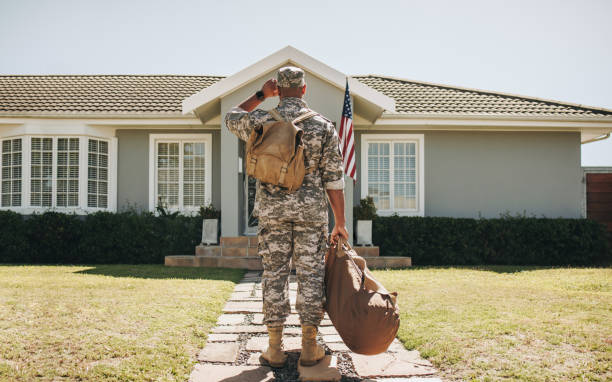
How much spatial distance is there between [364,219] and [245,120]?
280 inches

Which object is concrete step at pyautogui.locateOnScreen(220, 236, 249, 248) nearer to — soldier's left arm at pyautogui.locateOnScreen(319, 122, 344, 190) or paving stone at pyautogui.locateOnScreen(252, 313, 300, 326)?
paving stone at pyautogui.locateOnScreen(252, 313, 300, 326)

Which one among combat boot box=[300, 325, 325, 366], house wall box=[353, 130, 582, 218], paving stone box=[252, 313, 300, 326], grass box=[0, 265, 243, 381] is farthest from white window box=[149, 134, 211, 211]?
combat boot box=[300, 325, 325, 366]

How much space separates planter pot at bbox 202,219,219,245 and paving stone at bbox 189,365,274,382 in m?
6.60

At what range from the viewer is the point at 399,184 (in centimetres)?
1147

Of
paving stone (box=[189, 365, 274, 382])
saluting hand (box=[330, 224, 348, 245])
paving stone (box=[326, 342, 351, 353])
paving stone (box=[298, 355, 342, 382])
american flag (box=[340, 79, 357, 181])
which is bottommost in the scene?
paving stone (box=[326, 342, 351, 353])

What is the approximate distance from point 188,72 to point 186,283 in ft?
31.6

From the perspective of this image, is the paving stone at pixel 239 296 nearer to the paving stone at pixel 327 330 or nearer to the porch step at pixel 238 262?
the paving stone at pixel 327 330

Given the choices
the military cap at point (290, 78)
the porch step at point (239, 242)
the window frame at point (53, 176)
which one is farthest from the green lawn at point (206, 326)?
the window frame at point (53, 176)

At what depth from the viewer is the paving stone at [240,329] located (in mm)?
4214

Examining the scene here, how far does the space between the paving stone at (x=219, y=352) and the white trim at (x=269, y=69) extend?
6340 mm

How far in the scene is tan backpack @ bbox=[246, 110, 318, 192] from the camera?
3021 millimetres

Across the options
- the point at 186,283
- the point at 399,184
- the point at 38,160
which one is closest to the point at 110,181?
the point at 38,160

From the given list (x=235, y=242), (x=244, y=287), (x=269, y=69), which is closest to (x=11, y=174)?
(x=235, y=242)

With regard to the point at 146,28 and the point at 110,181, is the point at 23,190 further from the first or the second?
the point at 146,28
